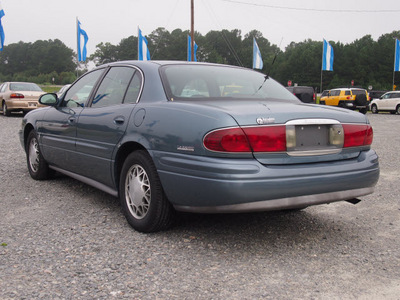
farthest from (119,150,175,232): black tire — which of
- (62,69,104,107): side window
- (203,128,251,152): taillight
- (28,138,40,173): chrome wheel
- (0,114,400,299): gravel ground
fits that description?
(28,138,40,173): chrome wheel

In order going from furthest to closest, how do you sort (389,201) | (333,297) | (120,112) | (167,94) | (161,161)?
(389,201) < (120,112) < (167,94) < (161,161) < (333,297)

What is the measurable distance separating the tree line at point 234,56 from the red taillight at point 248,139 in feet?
216

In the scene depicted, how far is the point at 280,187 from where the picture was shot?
2.98 m

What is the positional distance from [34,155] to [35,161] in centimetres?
8

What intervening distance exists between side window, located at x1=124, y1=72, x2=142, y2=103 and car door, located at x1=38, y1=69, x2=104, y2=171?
0.77 meters

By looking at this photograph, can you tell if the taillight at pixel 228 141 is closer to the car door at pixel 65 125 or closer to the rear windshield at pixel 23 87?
the car door at pixel 65 125

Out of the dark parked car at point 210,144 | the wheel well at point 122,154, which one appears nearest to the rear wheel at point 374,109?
the dark parked car at point 210,144

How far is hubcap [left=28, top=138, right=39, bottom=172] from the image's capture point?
573 centimetres

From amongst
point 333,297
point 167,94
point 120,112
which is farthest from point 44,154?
point 333,297

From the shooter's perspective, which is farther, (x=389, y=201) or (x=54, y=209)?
(x=389, y=201)

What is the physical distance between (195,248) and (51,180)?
126 inches

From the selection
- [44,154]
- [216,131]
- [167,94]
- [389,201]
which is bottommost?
[389,201]

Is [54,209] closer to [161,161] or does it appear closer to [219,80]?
[161,161]

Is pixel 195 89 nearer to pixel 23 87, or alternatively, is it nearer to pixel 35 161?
pixel 35 161
